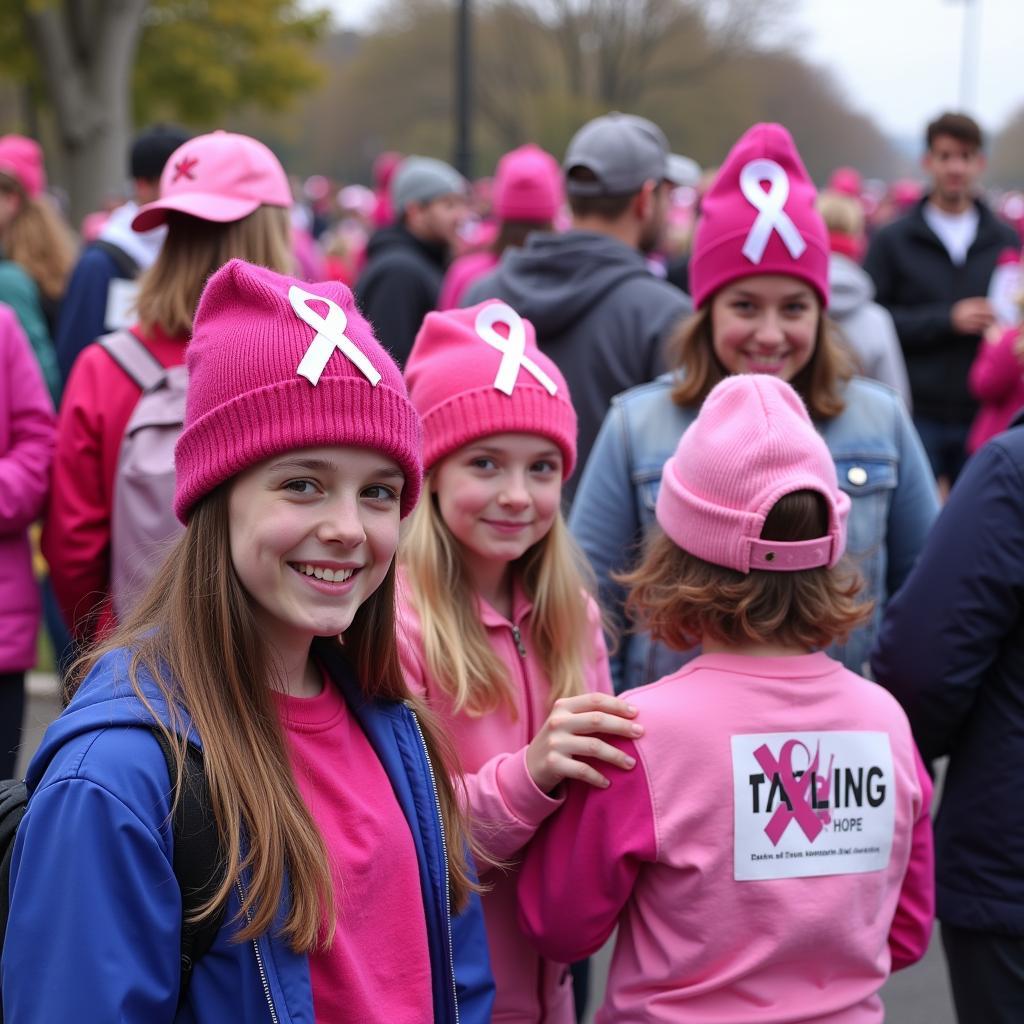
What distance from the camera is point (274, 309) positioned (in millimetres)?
1987

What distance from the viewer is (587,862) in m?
2.34

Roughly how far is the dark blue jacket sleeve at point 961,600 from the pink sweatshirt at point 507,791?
642 mm

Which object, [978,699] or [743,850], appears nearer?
[743,850]

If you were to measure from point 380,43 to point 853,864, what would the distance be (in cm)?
5746

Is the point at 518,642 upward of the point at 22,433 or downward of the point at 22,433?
downward

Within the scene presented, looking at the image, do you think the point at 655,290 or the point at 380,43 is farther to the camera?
the point at 380,43

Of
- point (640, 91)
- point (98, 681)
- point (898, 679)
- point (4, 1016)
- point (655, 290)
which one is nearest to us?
point (4, 1016)

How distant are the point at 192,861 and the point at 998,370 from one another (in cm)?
496

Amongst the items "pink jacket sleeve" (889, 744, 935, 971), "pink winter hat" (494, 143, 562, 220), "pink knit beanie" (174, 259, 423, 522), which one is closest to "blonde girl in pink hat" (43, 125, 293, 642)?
"pink knit beanie" (174, 259, 423, 522)

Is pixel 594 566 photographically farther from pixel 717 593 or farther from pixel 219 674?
pixel 219 674

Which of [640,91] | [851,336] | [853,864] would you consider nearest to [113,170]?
[851,336]

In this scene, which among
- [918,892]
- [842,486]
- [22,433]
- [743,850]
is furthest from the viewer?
[22,433]

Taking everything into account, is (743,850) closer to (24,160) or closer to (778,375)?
(778,375)

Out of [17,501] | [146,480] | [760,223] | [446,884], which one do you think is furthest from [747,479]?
[17,501]
